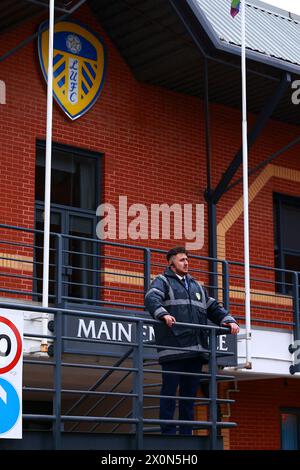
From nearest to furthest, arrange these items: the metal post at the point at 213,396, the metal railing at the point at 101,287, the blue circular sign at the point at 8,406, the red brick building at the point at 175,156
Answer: the blue circular sign at the point at 8,406 < the metal post at the point at 213,396 < the metal railing at the point at 101,287 < the red brick building at the point at 175,156

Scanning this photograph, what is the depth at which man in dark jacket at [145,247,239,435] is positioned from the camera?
10906mm

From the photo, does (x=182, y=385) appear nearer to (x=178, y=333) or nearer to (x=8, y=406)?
(x=178, y=333)

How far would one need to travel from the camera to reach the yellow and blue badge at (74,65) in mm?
15922

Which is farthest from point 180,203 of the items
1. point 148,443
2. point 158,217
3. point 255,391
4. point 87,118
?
point 148,443

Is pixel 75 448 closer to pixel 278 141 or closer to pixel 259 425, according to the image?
pixel 259 425

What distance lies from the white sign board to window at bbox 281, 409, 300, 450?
974cm

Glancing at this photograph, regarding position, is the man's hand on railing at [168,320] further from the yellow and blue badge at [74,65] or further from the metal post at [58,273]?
the yellow and blue badge at [74,65]

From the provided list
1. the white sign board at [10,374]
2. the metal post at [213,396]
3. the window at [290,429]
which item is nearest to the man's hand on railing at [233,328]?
the metal post at [213,396]

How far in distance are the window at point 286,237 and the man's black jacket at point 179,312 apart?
7.41m

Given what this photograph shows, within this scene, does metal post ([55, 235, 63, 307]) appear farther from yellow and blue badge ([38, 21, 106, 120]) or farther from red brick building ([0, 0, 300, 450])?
yellow and blue badge ([38, 21, 106, 120])

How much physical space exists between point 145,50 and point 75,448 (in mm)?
8063

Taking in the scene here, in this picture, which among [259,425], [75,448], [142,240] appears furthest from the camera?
[259,425]

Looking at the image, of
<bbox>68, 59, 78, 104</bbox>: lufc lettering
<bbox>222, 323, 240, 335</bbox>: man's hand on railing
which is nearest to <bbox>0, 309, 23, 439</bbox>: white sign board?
<bbox>222, 323, 240, 335</bbox>: man's hand on railing
